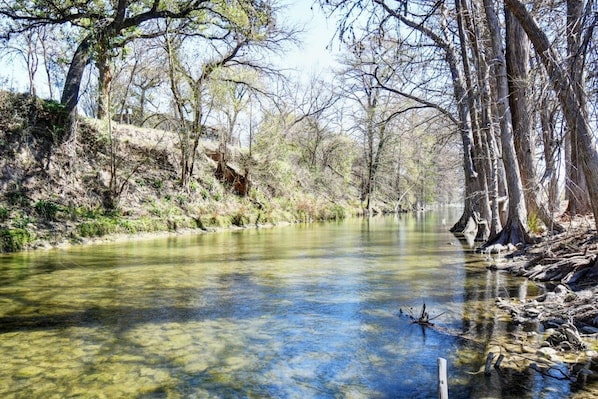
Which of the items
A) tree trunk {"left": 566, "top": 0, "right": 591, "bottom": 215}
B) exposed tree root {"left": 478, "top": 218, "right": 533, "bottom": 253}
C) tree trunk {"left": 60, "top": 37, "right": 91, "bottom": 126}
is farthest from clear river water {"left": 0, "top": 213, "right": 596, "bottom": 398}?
tree trunk {"left": 60, "top": 37, "right": 91, "bottom": 126}

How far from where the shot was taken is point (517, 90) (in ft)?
22.1

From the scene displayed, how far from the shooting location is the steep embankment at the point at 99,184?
12727 millimetres

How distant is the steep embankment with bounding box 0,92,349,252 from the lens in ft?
41.8

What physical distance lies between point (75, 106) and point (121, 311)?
11900 millimetres

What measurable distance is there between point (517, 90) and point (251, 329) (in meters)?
5.17

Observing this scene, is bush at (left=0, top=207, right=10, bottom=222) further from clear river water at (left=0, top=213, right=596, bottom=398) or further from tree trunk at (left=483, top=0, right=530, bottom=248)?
tree trunk at (left=483, top=0, right=530, bottom=248)

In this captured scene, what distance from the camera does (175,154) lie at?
2102 cm

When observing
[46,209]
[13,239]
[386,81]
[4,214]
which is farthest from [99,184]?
[386,81]

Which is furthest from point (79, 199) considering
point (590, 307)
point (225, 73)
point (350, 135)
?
point (350, 135)

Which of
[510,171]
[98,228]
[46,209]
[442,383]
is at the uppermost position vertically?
[510,171]

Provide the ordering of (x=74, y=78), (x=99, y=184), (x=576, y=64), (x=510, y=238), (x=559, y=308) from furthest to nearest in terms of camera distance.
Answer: (x=99, y=184)
(x=74, y=78)
(x=510, y=238)
(x=559, y=308)
(x=576, y=64)

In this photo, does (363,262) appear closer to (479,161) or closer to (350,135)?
(479,161)

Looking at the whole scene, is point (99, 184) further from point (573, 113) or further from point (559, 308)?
point (573, 113)

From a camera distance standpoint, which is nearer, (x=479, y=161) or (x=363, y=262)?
(x=363, y=262)
